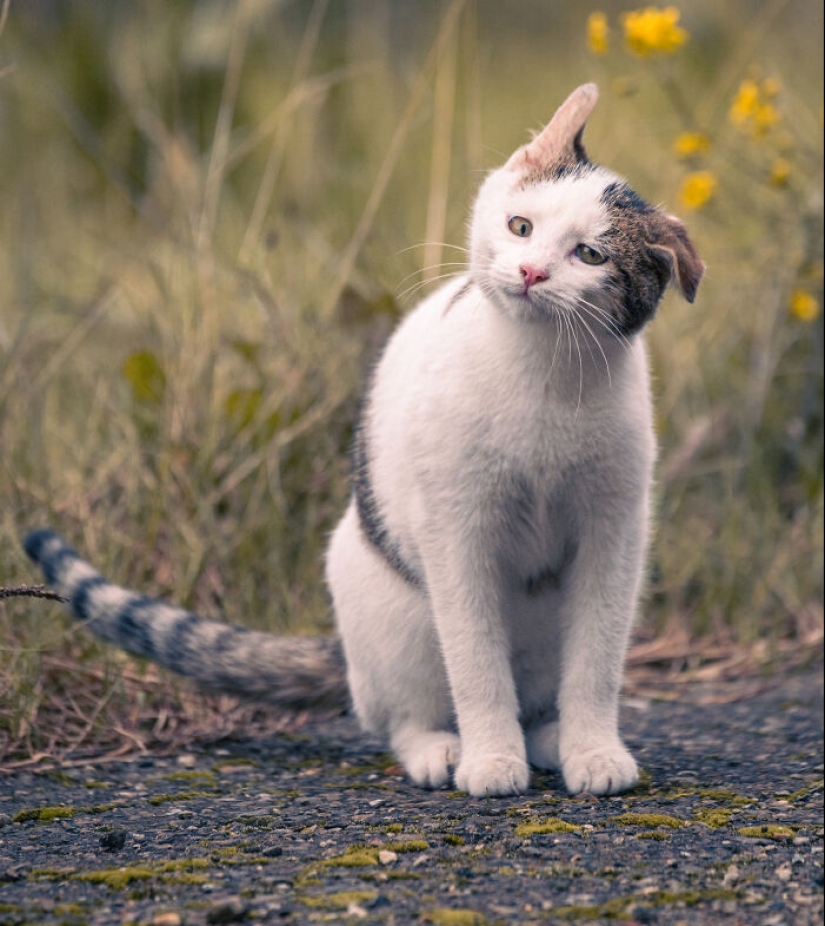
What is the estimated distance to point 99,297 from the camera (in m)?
4.17

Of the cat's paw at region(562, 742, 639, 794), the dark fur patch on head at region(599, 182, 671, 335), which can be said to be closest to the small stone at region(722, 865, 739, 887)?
the cat's paw at region(562, 742, 639, 794)

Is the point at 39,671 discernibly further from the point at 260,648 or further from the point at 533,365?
the point at 533,365

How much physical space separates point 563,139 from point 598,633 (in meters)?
1.09

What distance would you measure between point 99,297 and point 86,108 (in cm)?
375

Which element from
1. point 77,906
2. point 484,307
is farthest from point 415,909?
point 484,307

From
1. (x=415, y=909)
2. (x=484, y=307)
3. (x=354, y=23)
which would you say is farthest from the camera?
(x=354, y=23)

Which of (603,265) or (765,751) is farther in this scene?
(765,751)

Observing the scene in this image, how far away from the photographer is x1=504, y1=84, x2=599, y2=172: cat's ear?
9.00ft

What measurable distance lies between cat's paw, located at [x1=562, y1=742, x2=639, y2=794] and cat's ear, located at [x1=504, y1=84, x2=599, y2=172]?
1.28m

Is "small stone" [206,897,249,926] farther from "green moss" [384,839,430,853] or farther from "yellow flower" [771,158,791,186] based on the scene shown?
"yellow flower" [771,158,791,186]

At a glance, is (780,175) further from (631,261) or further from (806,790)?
(806,790)

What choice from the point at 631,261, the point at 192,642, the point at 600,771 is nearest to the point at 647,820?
the point at 600,771

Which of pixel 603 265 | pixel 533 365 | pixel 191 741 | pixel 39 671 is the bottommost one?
pixel 191 741

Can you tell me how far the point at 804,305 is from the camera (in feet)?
13.6
